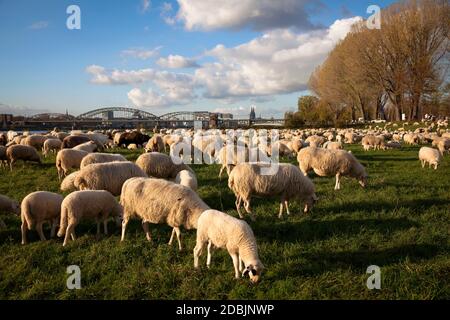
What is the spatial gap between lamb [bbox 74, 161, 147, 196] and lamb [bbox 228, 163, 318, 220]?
2.98 metres

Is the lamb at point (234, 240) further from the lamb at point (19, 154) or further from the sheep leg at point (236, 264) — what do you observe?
the lamb at point (19, 154)

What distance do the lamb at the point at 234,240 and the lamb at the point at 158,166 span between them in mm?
5695

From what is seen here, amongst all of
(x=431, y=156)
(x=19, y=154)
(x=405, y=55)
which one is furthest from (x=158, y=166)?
(x=405, y=55)

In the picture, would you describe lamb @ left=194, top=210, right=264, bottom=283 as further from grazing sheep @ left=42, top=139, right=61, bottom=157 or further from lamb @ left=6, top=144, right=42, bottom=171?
grazing sheep @ left=42, top=139, right=61, bottom=157

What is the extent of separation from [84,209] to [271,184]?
4270mm

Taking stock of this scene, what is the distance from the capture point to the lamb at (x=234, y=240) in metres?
4.68

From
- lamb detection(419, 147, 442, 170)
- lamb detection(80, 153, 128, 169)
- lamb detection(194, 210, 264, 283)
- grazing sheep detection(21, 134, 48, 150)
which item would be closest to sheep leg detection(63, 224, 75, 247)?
lamb detection(194, 210, 264, 283)

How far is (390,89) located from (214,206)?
176 ft

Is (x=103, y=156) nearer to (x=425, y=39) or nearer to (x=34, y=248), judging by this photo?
(x=34, y=248)

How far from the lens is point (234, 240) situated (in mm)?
4910

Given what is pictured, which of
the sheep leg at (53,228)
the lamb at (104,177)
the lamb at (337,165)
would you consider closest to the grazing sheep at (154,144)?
the lamb at (104,177)

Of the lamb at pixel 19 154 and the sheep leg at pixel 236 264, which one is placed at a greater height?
the lamb at pixel 19 154

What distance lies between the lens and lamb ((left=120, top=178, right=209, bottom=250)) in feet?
19.7

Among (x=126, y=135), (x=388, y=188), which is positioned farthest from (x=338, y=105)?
(x=388, y=188)
